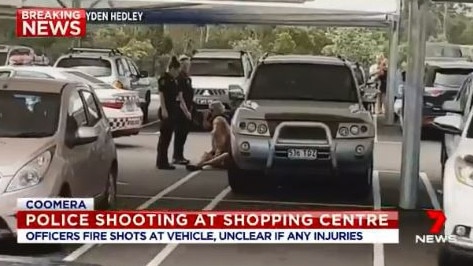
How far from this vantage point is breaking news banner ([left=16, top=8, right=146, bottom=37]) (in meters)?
8.43

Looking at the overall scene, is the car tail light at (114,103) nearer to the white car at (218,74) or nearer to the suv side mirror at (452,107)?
the white car at (218,74)

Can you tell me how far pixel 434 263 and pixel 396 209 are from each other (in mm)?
1313

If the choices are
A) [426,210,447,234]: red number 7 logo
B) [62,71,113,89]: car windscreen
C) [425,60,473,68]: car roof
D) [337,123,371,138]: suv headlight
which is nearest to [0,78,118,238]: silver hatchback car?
[62,71,113,89]: car windscreen

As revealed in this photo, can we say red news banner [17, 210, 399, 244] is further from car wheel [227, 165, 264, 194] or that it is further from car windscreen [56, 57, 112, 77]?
car windscreen [56, 57, 112, 77]

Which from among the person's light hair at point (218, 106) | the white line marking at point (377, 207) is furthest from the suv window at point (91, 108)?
the white line marking at point (377, 207)

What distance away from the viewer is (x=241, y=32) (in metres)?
8.59

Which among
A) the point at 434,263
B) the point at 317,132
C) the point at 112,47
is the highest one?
the point at 112,47

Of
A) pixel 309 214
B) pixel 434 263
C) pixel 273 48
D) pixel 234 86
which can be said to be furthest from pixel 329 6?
pixel 434 263

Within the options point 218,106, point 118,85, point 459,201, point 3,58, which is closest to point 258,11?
point 218,106

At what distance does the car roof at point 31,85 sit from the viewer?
8188mm

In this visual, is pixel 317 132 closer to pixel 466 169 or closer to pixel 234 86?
pixel 234 86

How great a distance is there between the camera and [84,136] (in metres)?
8.02

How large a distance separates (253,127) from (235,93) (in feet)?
1.15

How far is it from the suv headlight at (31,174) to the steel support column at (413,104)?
11.1 ft
